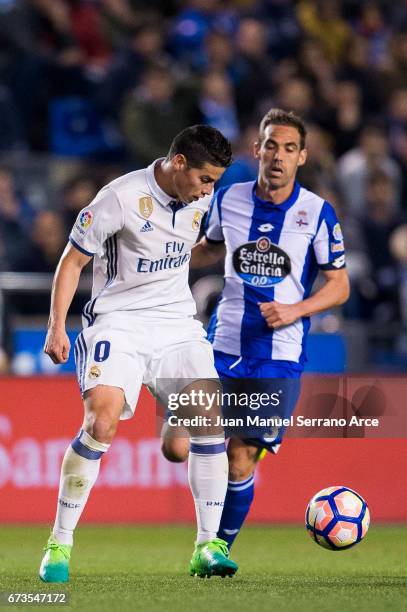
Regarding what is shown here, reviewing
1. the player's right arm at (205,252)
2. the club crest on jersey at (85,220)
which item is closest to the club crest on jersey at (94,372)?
the club crest on jersey at (85,220)

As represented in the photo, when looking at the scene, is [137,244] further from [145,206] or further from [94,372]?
[94,372]

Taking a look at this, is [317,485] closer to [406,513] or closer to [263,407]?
[406,513]

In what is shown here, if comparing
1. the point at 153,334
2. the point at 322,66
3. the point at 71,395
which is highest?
the point at 322,66

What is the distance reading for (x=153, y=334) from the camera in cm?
649

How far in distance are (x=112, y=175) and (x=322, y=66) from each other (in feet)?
12.3

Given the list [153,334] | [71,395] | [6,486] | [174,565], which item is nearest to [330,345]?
[71,395]

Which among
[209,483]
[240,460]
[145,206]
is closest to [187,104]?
[240,460]

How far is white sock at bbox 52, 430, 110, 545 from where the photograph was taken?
20.1 ft

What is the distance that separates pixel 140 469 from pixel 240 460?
3.16 meters

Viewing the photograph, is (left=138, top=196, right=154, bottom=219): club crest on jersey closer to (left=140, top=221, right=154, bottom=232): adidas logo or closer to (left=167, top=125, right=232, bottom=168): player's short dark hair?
(left=140, top=221, right=154, bottom=232): adidas logo

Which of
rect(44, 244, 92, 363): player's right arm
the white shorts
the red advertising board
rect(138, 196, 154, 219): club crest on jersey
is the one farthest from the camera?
the red advertising board

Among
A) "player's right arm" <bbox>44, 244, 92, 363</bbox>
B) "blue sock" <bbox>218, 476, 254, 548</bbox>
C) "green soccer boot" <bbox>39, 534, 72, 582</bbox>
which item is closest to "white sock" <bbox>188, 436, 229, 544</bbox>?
"blue sock" <bbox>218, 476, 254, 548</bbox>

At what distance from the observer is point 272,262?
7.04 metres

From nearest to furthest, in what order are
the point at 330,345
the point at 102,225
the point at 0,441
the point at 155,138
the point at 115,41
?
1. the point at 102,225
2. the point at 0,441
3. the point at 330,345
4. the point at 155,138
5. the point at 115,41
